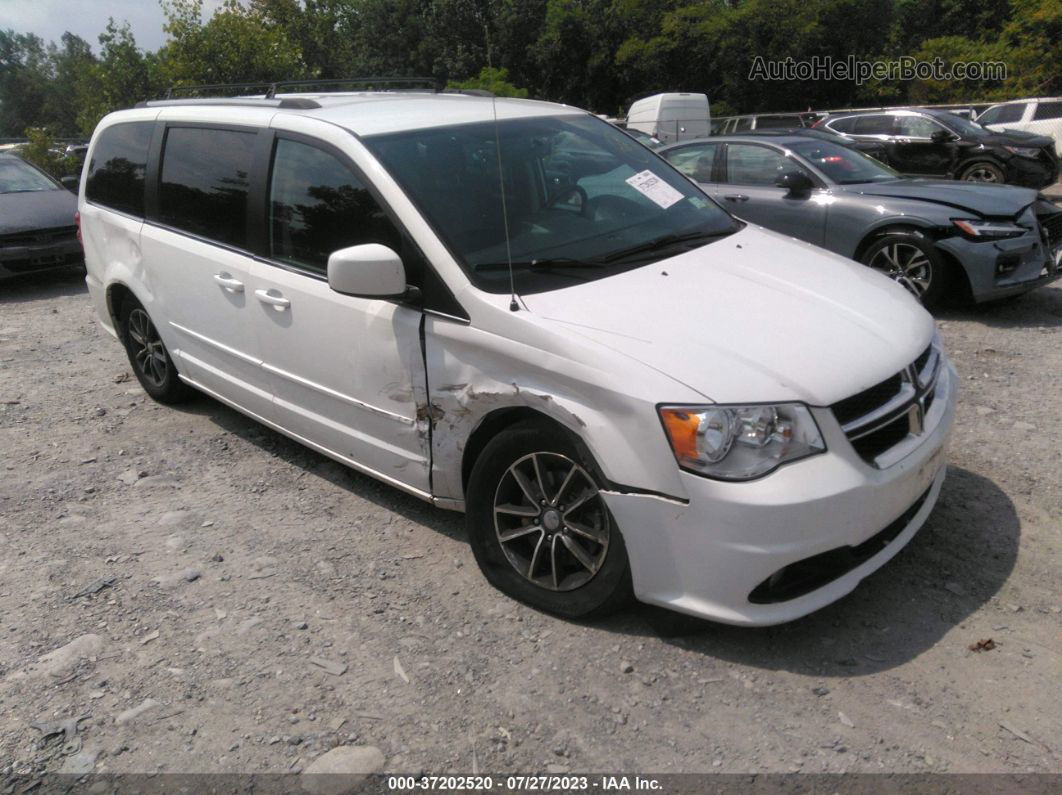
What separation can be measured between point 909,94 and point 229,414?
31.7 meters

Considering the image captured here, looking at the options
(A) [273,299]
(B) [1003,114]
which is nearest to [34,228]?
(A) [273,299]

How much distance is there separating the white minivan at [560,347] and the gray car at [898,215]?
3227mm

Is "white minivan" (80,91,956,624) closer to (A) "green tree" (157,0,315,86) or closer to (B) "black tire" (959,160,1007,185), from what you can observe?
(B) "black tire" (959,160,1007,185)

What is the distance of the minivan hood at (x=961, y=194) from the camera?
685cm

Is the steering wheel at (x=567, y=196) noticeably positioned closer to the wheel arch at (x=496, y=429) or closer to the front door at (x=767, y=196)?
the wheel arch at (x=496, y=429)

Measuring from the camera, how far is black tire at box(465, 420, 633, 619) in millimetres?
3121

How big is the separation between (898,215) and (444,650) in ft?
17.8

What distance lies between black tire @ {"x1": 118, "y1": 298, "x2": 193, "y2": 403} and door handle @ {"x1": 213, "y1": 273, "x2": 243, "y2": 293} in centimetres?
115

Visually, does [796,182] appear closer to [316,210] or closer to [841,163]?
[841,163]

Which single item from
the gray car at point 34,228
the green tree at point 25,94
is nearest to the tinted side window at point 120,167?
the gray car at point 34,228

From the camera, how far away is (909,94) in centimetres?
3155

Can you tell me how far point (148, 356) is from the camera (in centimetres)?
575

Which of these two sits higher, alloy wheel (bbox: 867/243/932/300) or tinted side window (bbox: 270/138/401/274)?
tinted side window (bbox: 270/138/401/274)
